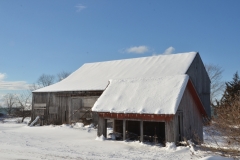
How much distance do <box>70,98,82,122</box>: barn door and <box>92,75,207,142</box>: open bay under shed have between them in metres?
8.07

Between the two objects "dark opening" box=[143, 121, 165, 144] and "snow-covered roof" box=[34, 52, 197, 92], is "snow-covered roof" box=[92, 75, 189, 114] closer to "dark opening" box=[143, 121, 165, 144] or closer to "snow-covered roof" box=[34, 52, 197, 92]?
"dark opening" box=[143, 121, 165, 144]

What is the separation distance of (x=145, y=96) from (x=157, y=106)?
1400mm

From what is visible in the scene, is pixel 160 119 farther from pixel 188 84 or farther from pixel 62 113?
pixel 62 113

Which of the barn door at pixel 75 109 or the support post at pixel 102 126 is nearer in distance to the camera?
the support post at pixel 102 126

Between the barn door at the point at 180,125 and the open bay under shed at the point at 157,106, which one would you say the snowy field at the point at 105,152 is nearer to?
the open bay under shed at the point at 157,106

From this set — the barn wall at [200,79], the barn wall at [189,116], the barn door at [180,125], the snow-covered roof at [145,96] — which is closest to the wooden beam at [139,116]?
the snow-covered roof at [145,96]

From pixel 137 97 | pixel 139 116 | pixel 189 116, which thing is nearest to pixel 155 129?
pixel 189 116

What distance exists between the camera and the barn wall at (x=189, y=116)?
14.0 meters

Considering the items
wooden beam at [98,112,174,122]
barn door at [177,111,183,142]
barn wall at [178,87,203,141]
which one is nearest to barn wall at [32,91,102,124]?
wooden beam at [98,112,174,122]

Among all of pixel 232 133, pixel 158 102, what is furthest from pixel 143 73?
pixel 232 133

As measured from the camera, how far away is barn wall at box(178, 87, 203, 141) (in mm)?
14031

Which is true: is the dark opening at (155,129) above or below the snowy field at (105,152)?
above

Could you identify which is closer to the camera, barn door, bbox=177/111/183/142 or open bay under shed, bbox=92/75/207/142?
open bay under shed, bbox=92/75/207/142

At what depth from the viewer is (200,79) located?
27.4 metres
